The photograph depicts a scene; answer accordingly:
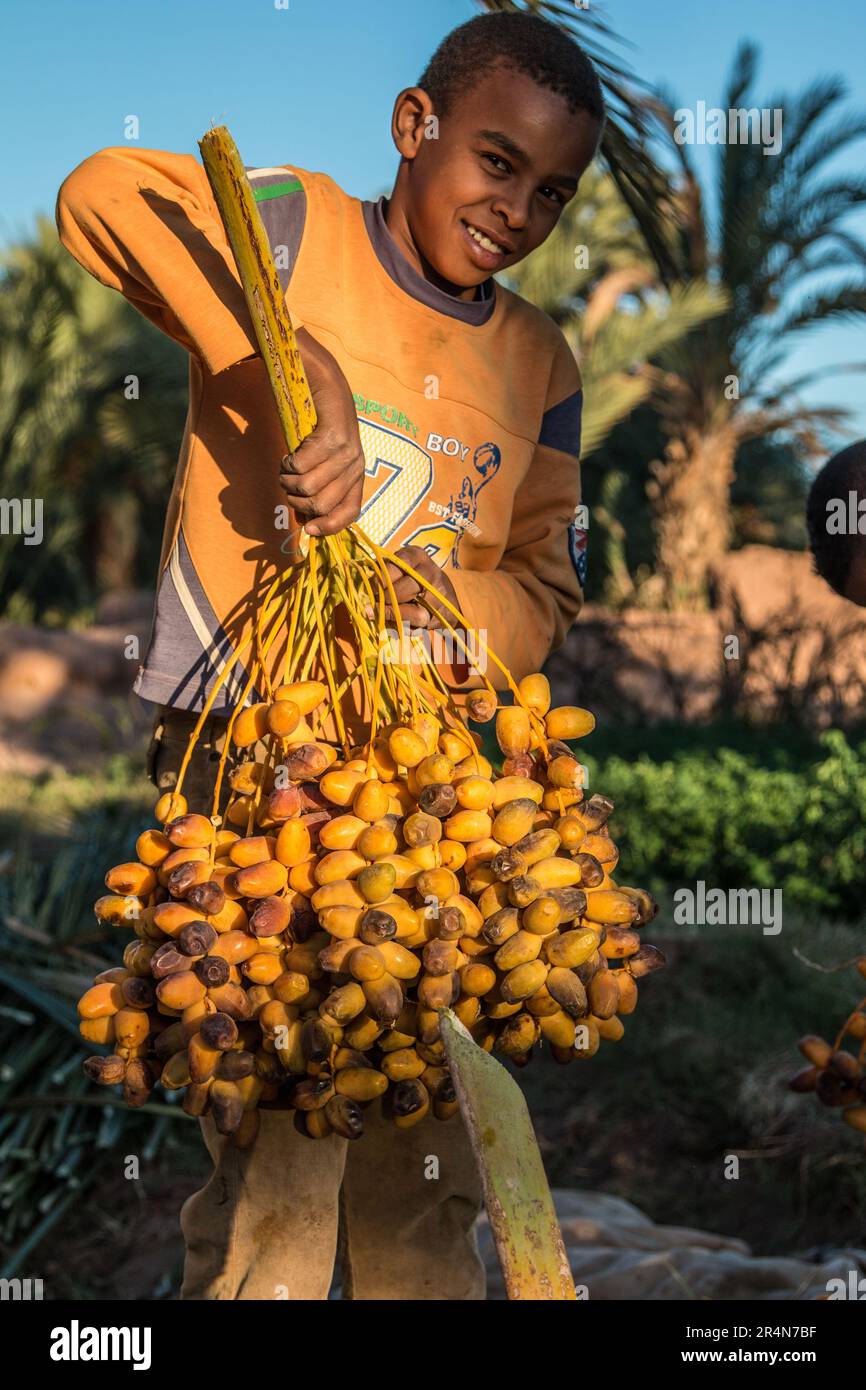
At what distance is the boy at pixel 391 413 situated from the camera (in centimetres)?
154

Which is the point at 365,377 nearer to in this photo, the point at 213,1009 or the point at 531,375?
the point at 531,375

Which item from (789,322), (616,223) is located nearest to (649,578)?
(789,322)

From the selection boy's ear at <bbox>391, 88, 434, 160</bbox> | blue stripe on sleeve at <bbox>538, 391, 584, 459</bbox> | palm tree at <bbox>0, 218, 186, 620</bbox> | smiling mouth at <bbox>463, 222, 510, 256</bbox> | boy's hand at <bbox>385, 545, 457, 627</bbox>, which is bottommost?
boy's hand at <bbox>385, 545, 457, 627</bbox>

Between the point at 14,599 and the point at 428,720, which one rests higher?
the point at 14,599

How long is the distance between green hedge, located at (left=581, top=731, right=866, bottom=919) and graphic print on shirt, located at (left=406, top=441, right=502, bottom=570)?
364cm

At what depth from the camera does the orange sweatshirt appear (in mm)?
1521

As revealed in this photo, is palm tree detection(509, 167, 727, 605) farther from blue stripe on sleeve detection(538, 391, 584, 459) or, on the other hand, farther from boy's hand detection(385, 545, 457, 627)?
boy's hand detection(385, 545, 457, 627)

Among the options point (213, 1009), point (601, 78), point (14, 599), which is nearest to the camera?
point (213, 1009)

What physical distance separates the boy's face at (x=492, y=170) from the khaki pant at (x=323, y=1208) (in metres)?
0.72

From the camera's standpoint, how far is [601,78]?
1.84 meters

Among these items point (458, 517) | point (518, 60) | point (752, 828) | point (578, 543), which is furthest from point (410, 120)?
point (752, 828)

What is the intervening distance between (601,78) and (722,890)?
4.06 meters

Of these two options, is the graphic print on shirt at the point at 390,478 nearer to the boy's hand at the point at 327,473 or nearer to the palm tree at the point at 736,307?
the boy's hand at the point at 327,473

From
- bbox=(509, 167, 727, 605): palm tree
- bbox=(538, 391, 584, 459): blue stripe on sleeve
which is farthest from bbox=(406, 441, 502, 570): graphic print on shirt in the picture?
bbox=(509, 167, 727, 605): palm tree
